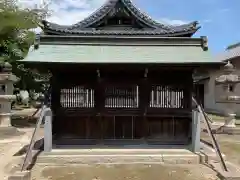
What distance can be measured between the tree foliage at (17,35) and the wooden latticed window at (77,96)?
22.7 feet

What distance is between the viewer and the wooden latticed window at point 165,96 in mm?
10859

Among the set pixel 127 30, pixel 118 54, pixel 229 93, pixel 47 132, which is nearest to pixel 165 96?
pixel 118 54

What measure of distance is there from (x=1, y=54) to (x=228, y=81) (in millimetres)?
13822

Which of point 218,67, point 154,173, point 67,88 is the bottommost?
point 154,173

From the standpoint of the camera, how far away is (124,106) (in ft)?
35.6

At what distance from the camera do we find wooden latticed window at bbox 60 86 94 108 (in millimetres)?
10781

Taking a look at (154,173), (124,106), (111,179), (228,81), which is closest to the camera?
(111,179)

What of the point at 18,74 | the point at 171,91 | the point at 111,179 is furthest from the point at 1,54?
the point at 111,179

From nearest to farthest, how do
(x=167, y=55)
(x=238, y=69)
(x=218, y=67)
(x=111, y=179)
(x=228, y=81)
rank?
(x=111, y=179), (x=218, y=67), (x=167, y=55), (x=228, y=81), (x=238, y=69)

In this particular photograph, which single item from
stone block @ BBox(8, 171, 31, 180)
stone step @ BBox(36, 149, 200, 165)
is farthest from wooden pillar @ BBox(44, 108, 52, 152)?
stone block @ BBox(8, 171, 31, 180)

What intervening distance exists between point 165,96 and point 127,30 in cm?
342

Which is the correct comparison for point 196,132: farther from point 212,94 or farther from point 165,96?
point 212,94

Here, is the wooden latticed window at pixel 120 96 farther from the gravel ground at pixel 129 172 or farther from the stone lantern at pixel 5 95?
the stone lantern at pixel 5 95

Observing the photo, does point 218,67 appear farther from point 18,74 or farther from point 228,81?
point 18,74
